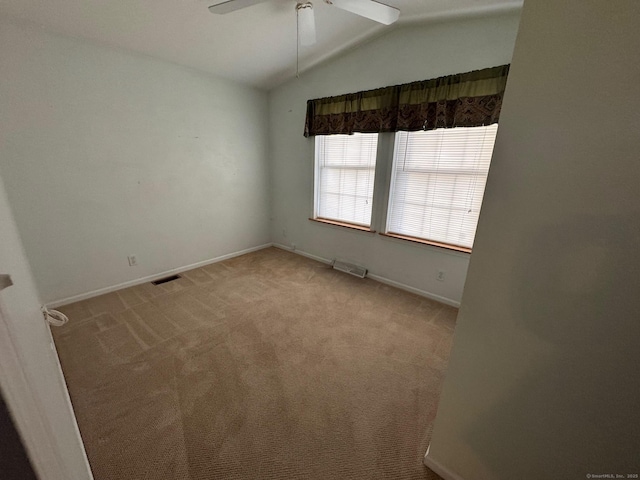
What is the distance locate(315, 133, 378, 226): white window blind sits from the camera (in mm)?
2949

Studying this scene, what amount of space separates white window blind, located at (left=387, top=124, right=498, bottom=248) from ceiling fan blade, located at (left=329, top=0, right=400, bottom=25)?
0.98 meters

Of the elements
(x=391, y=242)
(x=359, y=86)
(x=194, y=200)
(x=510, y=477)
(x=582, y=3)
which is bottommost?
(x=510, y=477)

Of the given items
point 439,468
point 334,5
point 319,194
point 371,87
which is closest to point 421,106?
point 371,87

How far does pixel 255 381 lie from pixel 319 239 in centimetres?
223

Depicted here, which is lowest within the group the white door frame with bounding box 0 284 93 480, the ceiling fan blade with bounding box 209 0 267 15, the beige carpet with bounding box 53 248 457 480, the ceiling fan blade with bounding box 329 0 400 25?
the beige carpet with bounding box 53 248 457 480

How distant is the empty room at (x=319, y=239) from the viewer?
64 cm

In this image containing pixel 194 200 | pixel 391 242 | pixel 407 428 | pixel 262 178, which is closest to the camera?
pixel 407 428

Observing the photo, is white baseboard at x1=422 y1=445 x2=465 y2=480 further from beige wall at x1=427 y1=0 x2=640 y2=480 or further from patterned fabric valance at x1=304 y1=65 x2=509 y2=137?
patterned fabric valance at x1=304 y1=65 x2=509 y2=137

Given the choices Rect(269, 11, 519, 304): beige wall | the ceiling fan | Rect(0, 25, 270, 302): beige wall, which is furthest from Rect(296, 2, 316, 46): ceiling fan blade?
Rect(0, 25, 270, 302): beige wall

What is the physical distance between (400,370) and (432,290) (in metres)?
1.21

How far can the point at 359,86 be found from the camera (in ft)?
8.96

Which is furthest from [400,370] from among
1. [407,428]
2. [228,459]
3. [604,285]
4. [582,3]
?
[582,3]

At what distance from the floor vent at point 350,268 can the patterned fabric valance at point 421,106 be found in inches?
65.1

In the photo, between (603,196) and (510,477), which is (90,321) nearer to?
(510,477)
